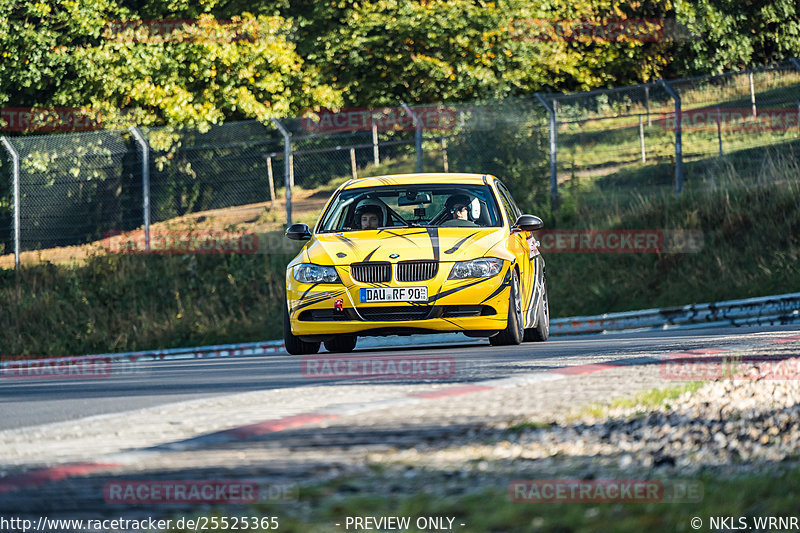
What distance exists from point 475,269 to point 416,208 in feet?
5.02

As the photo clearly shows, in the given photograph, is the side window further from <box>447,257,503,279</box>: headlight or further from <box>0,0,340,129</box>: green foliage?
<box>0,0,340,129</box>: green foliage

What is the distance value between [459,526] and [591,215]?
62.6 feet

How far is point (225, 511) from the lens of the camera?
12.8 ft

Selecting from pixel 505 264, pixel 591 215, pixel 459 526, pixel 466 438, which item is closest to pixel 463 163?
pixel 591 215

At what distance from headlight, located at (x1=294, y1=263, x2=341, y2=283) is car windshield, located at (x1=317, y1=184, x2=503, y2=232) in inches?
37.8

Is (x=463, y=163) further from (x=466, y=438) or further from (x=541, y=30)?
(x=466, y=438)

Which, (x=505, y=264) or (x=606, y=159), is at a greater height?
(x=606, y=159)

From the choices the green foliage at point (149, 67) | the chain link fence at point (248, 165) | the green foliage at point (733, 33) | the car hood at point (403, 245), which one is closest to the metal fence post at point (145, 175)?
the chain link fence at point (248, 165)

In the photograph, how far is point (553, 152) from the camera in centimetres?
2312

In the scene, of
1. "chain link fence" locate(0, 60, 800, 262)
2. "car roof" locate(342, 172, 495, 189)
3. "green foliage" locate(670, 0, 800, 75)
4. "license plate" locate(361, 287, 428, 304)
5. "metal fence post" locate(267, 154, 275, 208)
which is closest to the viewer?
"license plate" locate(361, 287, 428, 304)

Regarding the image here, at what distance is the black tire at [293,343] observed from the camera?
1160 centimetres

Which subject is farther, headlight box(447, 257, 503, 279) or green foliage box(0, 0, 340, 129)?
green foliage box(0, 0, 340, 129)

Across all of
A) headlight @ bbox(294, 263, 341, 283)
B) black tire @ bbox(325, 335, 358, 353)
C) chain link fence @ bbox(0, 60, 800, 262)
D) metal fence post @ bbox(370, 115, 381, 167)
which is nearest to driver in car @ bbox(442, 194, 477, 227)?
headlight @ bbox(294, 263, 341, 283)

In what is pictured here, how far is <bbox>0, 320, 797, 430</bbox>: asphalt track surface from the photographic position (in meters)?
7.70
